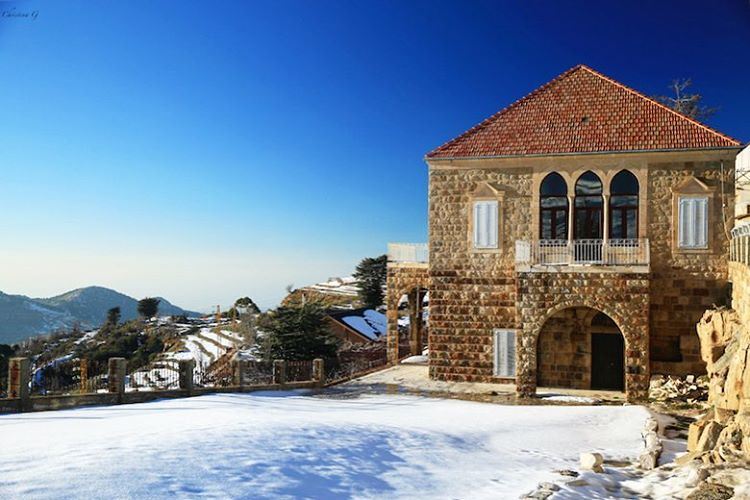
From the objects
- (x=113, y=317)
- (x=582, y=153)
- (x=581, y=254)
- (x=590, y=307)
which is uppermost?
(x=582, y=153)

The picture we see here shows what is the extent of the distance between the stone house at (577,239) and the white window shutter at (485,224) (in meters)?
0.03

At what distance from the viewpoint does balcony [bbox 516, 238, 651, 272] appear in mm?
14352

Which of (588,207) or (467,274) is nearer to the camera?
(588,207)

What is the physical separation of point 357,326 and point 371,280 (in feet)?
40.2

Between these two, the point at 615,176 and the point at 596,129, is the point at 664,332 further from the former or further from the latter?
the point at 596,129

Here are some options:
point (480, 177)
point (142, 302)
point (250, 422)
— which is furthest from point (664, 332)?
point (142, 302)

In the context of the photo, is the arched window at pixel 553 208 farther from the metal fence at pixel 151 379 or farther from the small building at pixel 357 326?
the small building at pixel 357 326

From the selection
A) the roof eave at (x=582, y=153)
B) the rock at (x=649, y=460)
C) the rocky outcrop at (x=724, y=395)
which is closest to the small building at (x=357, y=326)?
the roof eave at (x=582, y=153)

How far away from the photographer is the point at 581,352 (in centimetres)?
1583

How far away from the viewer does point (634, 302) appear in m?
13.8

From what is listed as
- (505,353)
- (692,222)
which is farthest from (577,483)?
(692,222)

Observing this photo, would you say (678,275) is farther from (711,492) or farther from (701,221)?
(711,492)

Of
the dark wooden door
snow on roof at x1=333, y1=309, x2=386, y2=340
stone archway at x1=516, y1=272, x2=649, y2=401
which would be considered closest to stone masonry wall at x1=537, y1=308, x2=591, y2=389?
the dark wooden door

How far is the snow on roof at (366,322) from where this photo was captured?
29.5 m
